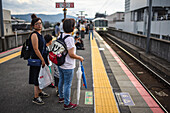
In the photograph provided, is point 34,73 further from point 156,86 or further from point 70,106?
point 156,86

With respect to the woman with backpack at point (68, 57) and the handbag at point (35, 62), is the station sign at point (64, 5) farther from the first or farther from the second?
the woman with backpack at point (68, 57)

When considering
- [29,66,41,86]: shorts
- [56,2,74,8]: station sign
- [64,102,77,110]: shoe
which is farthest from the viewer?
[56,2,74,8]: station sign

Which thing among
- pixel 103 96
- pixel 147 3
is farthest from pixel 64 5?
pixel 147 3

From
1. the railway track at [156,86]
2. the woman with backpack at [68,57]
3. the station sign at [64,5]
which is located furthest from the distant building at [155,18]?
the woman with backpack at [68,57]

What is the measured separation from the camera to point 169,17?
1938cm

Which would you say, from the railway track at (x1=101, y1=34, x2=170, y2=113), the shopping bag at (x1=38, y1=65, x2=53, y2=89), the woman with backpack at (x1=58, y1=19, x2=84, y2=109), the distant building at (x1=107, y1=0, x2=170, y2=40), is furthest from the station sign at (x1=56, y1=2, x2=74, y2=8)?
the woman with backpack at (x1=58, y1=19, x2=84, y2=109)

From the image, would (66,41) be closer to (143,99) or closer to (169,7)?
(143,99)

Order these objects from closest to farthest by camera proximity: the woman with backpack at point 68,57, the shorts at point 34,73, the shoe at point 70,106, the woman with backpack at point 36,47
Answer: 1. the woman with backpack at point 68,57
2. the woman with backpack at point 36,47
3. the shoe at point 70,106
4. the shorts at point 34,73

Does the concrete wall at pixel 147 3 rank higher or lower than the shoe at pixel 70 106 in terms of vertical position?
higher

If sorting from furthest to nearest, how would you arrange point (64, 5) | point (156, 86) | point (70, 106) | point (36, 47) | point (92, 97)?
1. point (64, 5)
2. point (156, 86)
3. point (92, 97)
4. point (70, 106)
5. point (36, 47)

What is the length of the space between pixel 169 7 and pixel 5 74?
25056 millimetres

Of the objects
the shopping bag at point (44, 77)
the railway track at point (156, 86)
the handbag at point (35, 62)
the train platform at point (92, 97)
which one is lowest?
the railway track at point (156, 86)

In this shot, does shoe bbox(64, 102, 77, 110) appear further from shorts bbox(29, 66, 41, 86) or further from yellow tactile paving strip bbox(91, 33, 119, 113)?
shorts bbox(29, 66, 41, 86)

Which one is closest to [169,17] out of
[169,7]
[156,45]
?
[169,7]
